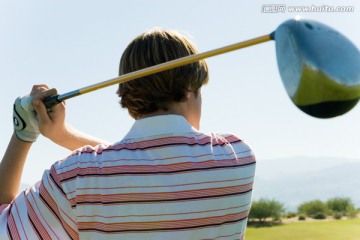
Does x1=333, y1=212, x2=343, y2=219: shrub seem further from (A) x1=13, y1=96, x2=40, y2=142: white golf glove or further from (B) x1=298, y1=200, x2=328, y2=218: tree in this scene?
(A) x1=13, y1=96, x2=40, y2=142: white golf glove

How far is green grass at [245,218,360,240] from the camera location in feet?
49.3

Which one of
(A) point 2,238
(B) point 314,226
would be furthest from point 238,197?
(B) point 314,226

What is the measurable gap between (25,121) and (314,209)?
1613cm

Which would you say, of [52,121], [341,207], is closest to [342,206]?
[341,207]

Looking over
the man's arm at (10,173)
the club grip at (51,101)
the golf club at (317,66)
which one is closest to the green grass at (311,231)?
the club grip at (51,101)

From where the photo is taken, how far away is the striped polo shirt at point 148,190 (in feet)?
5.46

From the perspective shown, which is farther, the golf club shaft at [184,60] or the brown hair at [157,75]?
the brown hair at [157,75]

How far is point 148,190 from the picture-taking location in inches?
65.4

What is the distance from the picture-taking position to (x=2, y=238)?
1.84 meters

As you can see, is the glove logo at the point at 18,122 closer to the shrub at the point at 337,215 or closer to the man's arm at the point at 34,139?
the man's arm at the point at 34,139

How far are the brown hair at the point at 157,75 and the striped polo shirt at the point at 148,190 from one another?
0.09 metres

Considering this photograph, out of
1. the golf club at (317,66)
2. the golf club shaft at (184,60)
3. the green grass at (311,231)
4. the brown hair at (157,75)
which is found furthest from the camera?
the green grass at (311,231)

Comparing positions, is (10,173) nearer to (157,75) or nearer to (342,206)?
(157,75)

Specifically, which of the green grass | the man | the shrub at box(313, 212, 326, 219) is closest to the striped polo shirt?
the man
